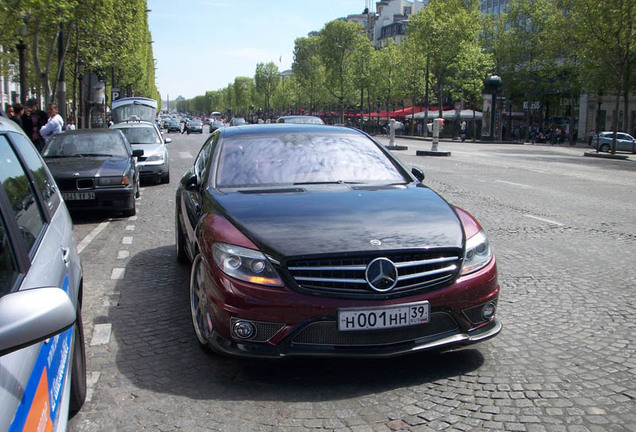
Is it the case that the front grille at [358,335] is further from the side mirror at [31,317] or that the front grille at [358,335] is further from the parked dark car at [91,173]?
the parked dark car at [91,173]

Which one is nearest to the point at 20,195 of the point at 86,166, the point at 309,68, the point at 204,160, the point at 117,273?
the point at 204,160

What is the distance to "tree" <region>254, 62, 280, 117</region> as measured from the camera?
5517 inches

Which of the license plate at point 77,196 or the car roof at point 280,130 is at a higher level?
the car roof at point 280,130

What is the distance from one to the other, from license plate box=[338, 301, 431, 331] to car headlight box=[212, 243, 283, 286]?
16.1 inches

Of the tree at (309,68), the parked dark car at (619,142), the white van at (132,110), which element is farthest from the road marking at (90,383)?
the tree at (309,68)

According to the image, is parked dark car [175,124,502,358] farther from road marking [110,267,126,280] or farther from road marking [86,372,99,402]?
road marking [110,267,126,280]

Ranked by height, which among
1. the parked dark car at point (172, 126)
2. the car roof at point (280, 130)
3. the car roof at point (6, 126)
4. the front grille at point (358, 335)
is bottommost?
the parked dark car at point (172, 126)

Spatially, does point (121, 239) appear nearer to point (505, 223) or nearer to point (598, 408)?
point (505, 223)

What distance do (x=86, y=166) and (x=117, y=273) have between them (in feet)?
14.7

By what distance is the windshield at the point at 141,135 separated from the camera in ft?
57.9

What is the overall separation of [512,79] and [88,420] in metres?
65.5

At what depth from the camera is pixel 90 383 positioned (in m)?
3.82

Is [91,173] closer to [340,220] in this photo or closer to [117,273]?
[117,273]

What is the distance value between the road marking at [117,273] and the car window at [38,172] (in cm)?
265
